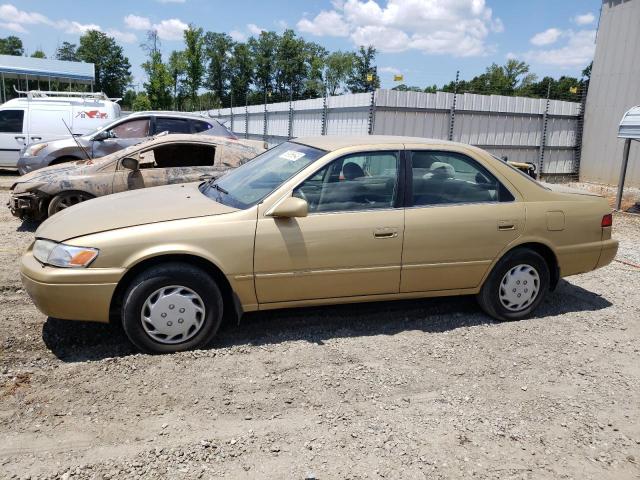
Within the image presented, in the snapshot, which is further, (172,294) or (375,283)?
(375,283)

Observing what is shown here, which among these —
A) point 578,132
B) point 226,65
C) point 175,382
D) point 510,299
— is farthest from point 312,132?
point 226,65

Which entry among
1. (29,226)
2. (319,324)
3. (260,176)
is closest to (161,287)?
(260,176)

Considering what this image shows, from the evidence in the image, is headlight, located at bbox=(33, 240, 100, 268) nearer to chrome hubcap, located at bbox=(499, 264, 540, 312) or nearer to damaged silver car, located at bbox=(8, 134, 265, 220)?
chrome hubcap, located at bbox=(499, 264, 540, 312)

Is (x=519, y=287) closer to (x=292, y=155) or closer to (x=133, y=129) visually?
(x=292, y=155)

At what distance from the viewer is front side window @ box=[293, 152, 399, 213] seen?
4.11 metres

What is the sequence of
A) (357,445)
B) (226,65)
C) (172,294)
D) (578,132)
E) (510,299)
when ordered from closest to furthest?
(357,445) < (172,294) < (510,299) < (578,132) < (226,65)

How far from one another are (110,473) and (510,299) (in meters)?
3.59

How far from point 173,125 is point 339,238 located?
7.94 metres

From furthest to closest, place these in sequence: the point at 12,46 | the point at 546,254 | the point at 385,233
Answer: the point at 12,46 → the point at 546,254 → the point at 385,233

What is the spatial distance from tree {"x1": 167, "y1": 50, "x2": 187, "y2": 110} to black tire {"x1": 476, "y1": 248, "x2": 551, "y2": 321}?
119 feet

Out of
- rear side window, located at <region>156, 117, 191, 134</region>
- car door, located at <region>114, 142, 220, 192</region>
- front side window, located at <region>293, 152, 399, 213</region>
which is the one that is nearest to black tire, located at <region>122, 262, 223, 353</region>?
front side window, located at <region>293, 152, 399, 213</region>

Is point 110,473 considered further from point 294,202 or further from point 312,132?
point 312,132

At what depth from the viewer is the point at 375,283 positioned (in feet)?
14.0

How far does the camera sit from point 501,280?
4699mm
